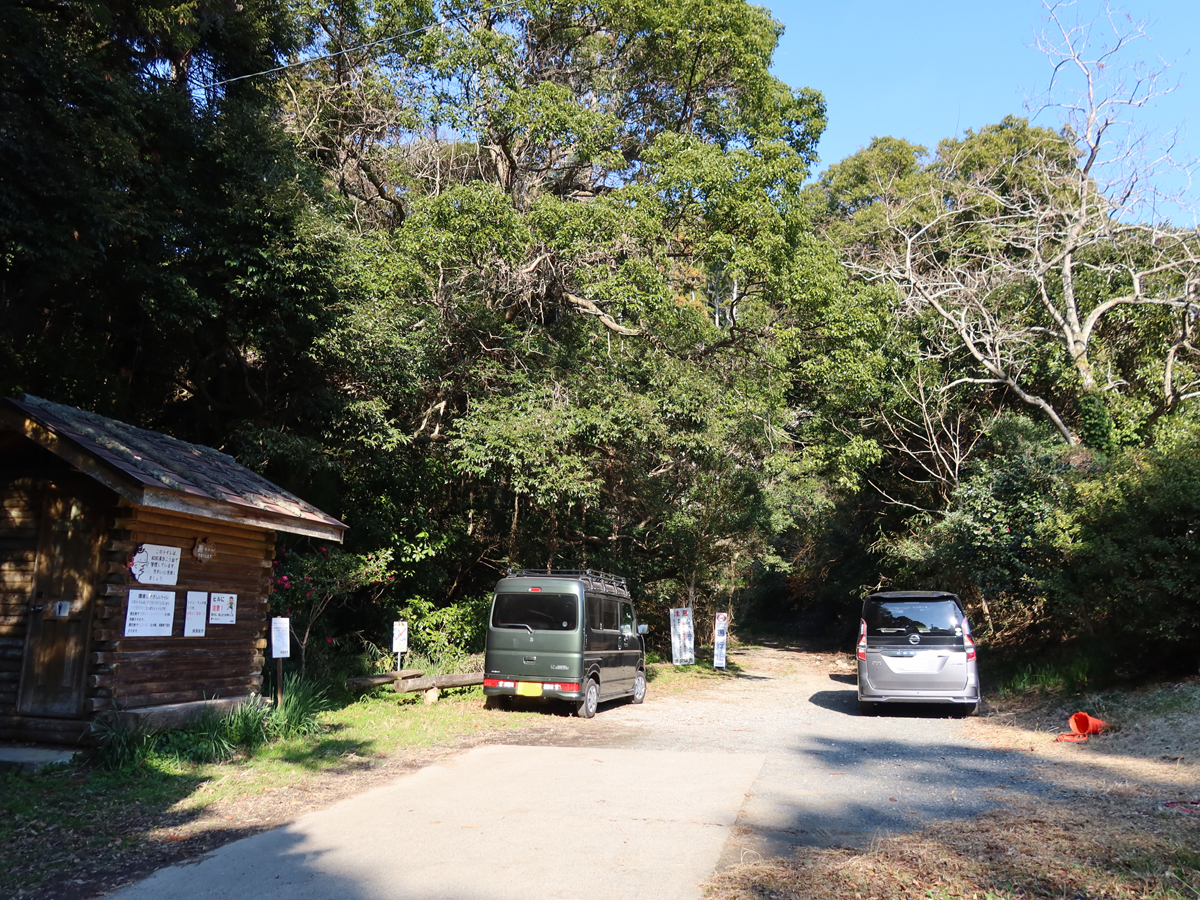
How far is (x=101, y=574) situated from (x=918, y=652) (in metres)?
10.9

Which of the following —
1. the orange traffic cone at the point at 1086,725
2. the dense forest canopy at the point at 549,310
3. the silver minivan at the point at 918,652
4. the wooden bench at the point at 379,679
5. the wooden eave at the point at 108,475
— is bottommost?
the orange traffic cone at the point at 1086,725

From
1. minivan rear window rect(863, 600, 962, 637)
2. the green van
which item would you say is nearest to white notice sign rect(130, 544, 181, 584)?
the green van

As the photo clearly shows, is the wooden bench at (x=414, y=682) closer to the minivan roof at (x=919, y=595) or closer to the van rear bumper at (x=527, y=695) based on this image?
the van rear bumper at (x=527, y=695)

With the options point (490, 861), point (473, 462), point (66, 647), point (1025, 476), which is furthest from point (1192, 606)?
point (66, 647)

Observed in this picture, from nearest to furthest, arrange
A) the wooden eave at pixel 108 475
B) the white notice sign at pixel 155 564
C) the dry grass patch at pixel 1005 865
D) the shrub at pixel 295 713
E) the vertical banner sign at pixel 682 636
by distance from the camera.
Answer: the dry grass patch at pixel 1005 865 < the wooden eave at pixel 108 475 < the white notice sign at pixel 155 564 < the shrub at pixel 295 713 < the vertical banner sign at pixel 682 636

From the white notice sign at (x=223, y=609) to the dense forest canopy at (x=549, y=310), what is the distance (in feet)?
6.41

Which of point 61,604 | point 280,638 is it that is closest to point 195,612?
point 280,638

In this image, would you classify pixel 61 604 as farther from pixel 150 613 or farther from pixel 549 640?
pixel 549 640

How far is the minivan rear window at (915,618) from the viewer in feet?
40.0

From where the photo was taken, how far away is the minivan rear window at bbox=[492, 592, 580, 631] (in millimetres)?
12438

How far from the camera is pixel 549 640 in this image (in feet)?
40.8

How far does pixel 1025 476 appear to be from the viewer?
48.9 ft

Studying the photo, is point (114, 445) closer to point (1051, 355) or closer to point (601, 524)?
point (601, 524)

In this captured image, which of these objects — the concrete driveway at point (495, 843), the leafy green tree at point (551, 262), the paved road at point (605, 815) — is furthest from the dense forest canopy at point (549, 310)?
the concrete driveway at point (495, 843)
